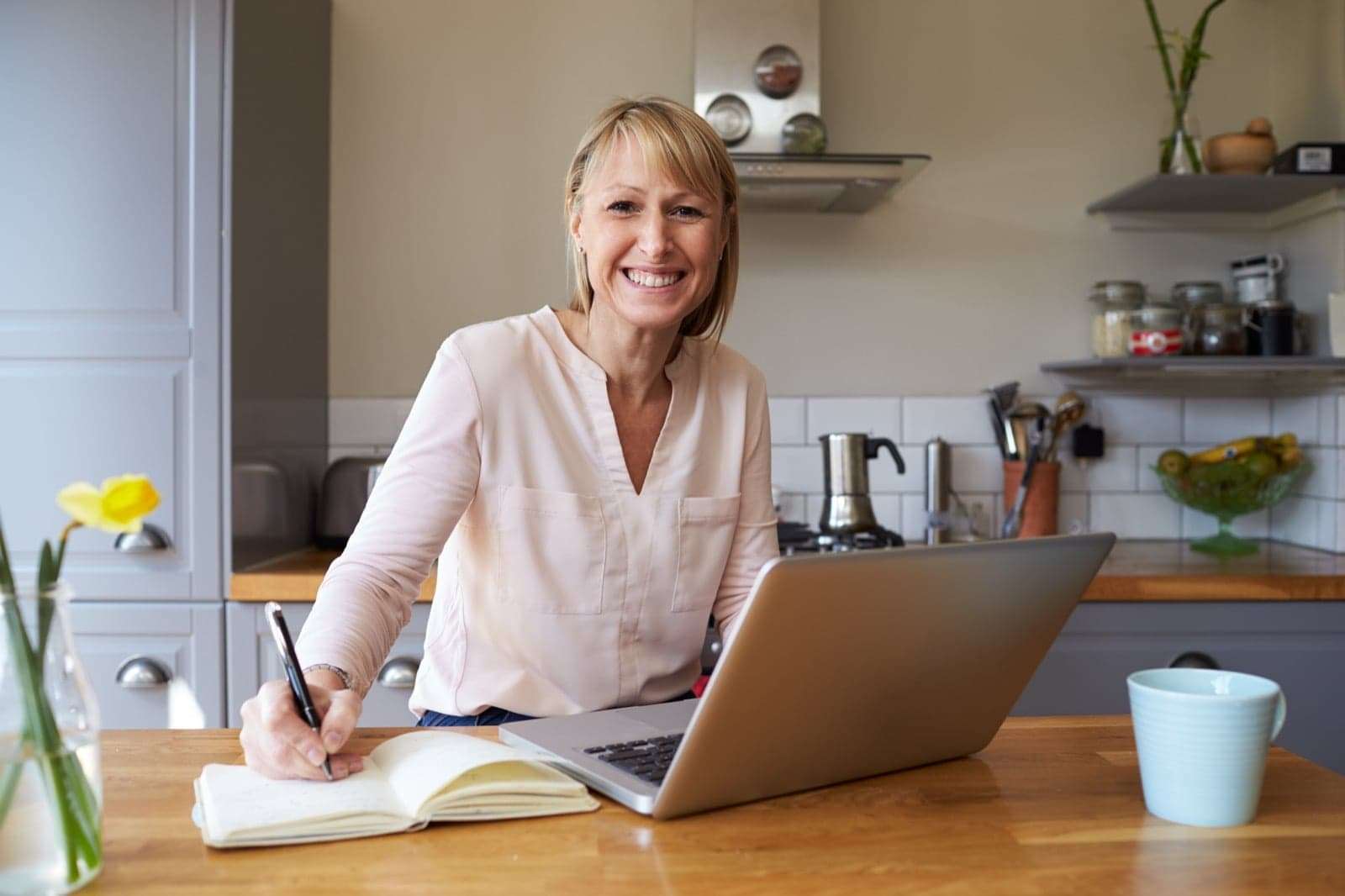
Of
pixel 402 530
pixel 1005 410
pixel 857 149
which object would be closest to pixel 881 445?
pixel 1005 410

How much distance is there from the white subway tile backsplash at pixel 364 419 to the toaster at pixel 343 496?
213 millimetres

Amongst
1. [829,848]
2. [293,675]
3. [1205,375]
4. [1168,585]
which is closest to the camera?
[829,848]

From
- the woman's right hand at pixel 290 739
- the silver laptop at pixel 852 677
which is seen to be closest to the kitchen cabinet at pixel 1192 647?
the silver laptop at pixel 852 677

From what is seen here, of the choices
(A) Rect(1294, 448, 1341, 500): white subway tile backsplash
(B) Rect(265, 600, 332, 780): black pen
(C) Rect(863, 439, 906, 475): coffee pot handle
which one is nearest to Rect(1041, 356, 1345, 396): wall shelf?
(A) Rect(1294, 448, 1341, 500): white subway tile backsplash

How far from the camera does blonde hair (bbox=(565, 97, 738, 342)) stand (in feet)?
4.72

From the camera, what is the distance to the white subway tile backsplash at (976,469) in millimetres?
2914

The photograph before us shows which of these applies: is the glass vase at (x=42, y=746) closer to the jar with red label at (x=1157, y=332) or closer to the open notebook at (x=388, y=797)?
the open notebook at (x=388, y=797)

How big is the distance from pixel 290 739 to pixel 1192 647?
1.87 metres

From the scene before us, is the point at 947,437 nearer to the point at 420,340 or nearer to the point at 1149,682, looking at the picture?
the point at 420,340

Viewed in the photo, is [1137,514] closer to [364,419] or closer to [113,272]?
[364,419]

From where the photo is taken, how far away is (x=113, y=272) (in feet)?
7.61

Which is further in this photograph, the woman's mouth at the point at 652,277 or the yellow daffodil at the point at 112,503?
the woman's mouth at the point at 652,277

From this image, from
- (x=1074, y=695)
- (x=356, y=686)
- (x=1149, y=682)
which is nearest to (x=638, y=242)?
(x=356, y=686)

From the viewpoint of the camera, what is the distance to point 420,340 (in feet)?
9.40
